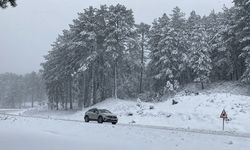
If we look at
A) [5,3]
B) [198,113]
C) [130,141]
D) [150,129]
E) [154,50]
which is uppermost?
[154,50]

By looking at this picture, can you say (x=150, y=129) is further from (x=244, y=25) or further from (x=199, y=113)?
(x=244, y=25)

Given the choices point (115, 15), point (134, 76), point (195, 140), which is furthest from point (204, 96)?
point (134, 76)

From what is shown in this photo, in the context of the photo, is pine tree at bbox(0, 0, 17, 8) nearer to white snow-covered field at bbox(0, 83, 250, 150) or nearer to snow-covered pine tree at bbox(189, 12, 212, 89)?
white snow-covered field at bbox(0, 83, 250, 150)

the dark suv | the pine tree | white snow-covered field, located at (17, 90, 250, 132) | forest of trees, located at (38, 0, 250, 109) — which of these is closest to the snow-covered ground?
white snow-covered field, located at (17, 90, 250, 132)

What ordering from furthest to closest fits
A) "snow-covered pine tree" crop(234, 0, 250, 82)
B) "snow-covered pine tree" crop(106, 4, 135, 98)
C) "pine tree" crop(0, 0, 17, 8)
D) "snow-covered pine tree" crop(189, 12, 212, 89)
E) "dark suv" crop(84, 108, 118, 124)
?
"snow-covered pine tree" crop(189, 12, 212, 89) < "snow-covered pine tree" crop(106, 4, 135, 98) < "snow-covered pine tree" crop(234, 0, 250, 82) < "dark suv" crop(84, 108, 118, 124) < "pine tree" crop(0, 0, 17, 8)

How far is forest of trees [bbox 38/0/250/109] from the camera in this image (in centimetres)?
6116

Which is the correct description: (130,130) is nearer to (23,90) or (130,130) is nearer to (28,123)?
(28,123)

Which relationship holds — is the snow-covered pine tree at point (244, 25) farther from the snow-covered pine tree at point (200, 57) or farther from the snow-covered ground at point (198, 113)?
the snow-covered ground at point (198, 113)

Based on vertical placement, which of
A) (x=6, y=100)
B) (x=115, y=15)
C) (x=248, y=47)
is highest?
(x=115, y=15)

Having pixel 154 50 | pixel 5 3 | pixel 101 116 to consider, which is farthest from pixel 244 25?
pixel 5 3

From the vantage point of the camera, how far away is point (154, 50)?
75.9m

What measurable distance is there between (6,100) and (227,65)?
12284cm

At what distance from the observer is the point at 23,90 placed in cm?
17288

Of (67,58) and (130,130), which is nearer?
(130,130)
